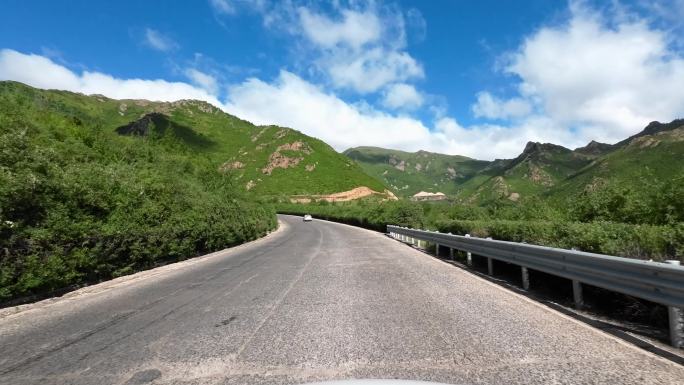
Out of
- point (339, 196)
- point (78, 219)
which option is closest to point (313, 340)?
point (78, 219)

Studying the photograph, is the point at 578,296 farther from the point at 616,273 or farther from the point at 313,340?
the point at 313,340

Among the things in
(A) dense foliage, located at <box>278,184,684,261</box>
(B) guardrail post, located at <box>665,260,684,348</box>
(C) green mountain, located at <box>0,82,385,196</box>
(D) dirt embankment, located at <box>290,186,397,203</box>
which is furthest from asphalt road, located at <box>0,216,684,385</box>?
(C) green mountain, located at <box>0,82,385,196</box>

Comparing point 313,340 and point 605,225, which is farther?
point 605,225

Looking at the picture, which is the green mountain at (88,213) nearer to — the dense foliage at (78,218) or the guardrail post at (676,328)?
the dense foliage at (78,218)

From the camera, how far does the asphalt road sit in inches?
164

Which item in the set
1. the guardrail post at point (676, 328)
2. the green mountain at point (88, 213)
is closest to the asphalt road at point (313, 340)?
the guardrail post at point (676, 328)

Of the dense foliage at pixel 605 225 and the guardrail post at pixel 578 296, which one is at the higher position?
the dense foliage at pixel 605 225

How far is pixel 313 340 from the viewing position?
5324 millimetres

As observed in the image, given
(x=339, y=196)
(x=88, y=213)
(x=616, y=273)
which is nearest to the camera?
(x=616, y=273)

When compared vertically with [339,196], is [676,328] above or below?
below

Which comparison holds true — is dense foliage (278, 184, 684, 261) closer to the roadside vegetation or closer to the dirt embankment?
the roadside vegetation

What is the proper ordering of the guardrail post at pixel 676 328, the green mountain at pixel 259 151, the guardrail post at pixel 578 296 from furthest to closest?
the green mountain at pixel 259 151, the guardrail post at pixel 578 296, the guardrail post at pixel 676 328

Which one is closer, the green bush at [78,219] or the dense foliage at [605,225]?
A: the dense foliage at [605,225]

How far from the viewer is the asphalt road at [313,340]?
13.7ft
